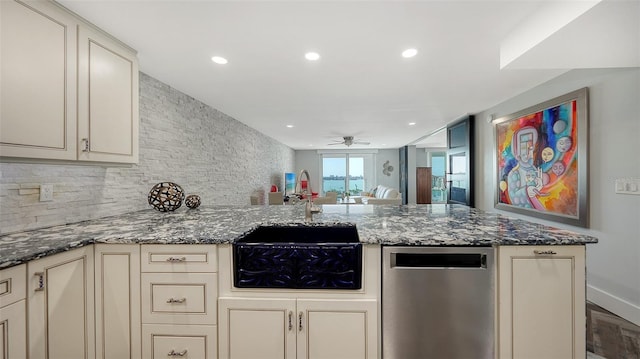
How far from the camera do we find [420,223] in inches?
67.9

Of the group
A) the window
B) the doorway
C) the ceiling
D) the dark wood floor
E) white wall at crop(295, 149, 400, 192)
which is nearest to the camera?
the ceiling

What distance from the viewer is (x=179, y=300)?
1334mm

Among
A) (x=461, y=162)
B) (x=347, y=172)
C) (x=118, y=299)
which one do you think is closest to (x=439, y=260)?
(x=118, y=299)

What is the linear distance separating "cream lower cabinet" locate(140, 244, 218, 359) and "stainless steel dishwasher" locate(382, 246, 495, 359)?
0.91 m

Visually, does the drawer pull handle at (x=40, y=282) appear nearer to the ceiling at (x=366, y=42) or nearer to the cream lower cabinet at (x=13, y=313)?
the cream lower cabinet at (x=13, y=313)

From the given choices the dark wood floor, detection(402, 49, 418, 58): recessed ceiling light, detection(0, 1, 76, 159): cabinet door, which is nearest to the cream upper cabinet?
detection(0, 1, 76, 159): cabinet door

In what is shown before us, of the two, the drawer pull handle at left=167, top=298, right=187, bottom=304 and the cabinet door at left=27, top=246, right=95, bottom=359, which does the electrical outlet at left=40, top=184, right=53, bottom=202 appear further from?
the drawer pull handle at left=167, top=298, right=187, bottom=304

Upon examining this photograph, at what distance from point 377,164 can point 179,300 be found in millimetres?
9176

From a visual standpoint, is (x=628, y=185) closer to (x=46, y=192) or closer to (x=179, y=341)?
(x=179, y=341)

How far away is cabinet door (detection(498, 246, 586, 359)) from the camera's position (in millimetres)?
1267

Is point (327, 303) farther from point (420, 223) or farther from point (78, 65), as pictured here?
point (78, 65)

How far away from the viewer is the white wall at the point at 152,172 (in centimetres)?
153

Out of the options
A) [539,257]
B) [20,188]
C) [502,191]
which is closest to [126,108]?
[20,188]

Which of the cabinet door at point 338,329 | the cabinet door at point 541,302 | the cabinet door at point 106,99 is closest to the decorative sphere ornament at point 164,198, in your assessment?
the cabinet door at point 106,99
